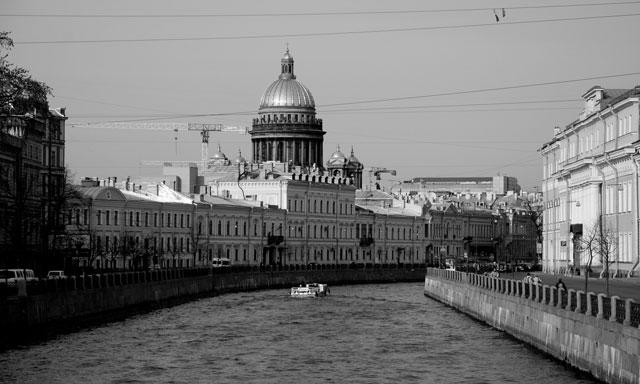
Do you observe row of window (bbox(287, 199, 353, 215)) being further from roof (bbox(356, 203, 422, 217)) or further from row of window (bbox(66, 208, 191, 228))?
row of window (bbox(66, 208, 191, 228))

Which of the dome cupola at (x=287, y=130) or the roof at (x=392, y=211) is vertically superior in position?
the dome cupola at (x=287, y=130)

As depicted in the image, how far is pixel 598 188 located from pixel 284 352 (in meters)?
40.6

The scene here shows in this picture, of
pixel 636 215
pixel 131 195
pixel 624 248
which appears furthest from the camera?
pixel 131 195

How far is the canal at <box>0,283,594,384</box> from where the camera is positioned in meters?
45.0

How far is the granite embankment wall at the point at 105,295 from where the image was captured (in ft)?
178

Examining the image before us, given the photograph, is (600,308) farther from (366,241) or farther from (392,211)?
(392,211)

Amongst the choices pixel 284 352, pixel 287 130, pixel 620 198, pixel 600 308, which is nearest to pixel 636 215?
pixel 620 198

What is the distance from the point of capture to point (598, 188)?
89688 millimetres

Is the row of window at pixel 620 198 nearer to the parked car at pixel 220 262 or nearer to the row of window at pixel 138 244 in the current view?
the row of window at pixel 138 244

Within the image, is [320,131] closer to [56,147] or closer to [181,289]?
[56,147]

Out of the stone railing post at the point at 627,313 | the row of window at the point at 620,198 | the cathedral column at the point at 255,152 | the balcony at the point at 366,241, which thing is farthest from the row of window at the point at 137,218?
the stone railing post at the point at 627,313

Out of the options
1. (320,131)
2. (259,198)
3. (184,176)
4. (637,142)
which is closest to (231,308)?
(637,142)

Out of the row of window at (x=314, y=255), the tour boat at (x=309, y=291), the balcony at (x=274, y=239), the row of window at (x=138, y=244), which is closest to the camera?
the tour boat at (x=309, y=291)

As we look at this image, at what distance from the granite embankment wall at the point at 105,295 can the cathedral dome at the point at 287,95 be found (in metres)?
63.7
